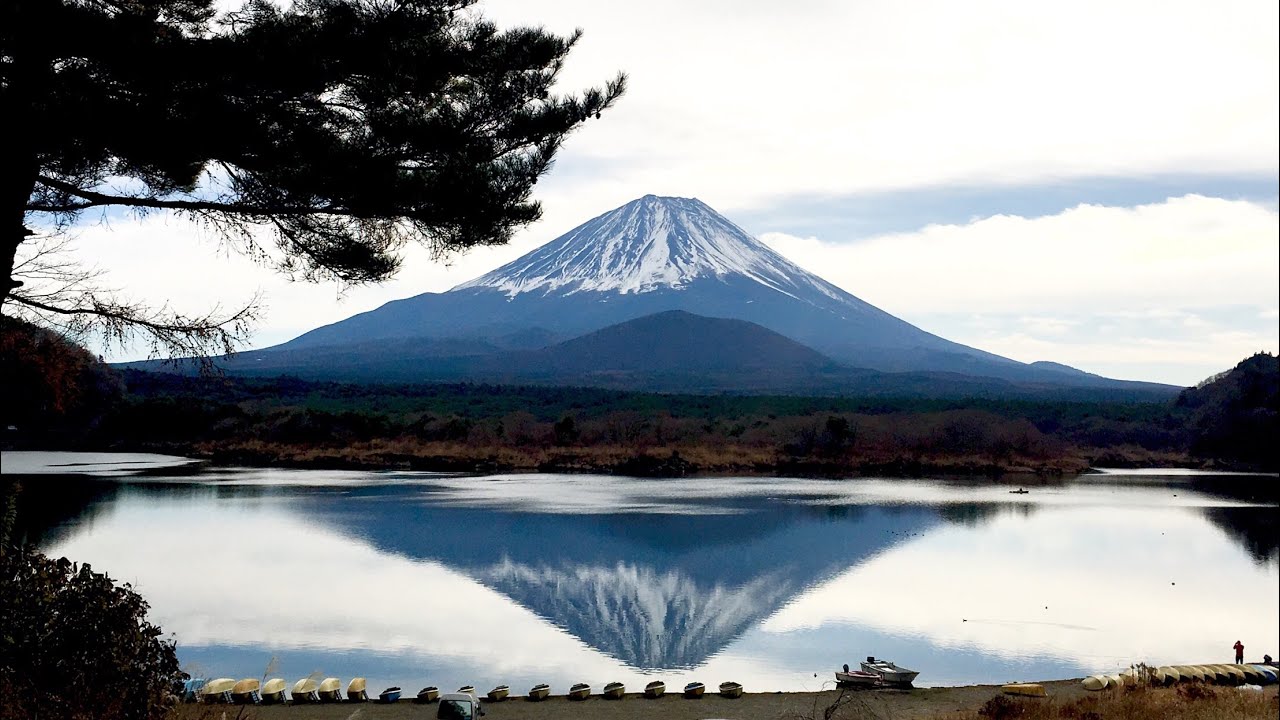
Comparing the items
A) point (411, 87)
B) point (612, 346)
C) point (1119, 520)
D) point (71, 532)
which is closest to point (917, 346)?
point (612, 346)

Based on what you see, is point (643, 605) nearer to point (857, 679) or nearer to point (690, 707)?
point (857, 679)

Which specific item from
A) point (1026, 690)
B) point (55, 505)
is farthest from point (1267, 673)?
point (55, 505)

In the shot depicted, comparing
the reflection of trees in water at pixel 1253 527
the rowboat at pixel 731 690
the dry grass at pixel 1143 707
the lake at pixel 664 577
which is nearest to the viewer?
the dry grass at pixel 1143 707

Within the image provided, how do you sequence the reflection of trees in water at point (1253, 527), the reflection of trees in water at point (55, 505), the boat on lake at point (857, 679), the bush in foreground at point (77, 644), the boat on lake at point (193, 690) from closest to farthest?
1. the bush in foreground at point (77, 644)
2. the boat on lake at point (193, 690)
3. the boat on lake at point (857, 679)
4. the reflection of trees in water at point (55, 505)
5. the reflection of trees in water at point (1253, 527)

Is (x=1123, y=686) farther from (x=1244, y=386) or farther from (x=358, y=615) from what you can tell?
(x=1244, y=386)

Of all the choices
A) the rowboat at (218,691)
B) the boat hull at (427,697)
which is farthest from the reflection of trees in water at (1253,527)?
the rowboat at (218,691)

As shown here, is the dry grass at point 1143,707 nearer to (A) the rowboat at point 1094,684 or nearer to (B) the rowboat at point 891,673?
(A) the rowboat at point 1094,684
